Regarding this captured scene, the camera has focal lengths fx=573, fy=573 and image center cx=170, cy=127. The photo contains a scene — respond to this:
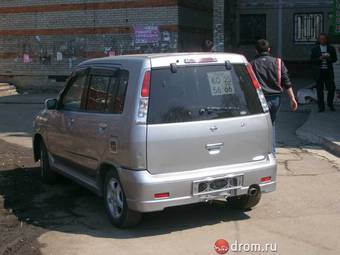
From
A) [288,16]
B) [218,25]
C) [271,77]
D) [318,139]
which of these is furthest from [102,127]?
[288,16]

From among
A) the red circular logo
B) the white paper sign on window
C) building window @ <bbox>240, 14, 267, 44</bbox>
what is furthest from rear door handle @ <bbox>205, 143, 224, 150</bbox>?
building window @ <bbox>240, 14, 267, 44</bbox>

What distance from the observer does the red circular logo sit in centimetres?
506

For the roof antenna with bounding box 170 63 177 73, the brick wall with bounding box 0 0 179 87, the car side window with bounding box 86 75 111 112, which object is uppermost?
the brick wall with bounding box 0 0 179 87

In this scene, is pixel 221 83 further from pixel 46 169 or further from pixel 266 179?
pixel 46 169

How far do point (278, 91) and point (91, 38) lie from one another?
15879mm

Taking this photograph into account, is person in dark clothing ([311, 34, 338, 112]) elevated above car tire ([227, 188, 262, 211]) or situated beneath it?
elevated above

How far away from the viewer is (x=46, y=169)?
7.99 metres

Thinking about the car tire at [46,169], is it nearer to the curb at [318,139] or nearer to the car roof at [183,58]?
the car roof at [183,58]

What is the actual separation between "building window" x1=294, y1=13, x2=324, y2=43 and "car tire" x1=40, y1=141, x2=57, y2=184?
22657 mm

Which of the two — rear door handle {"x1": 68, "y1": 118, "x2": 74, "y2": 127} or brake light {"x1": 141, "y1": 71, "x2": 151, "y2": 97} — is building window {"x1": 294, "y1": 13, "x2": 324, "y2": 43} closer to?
rear door handle {"x1": 68, "y1": 118, "x2": 74, "y2": 127}

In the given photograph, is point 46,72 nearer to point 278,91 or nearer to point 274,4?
point 274,4

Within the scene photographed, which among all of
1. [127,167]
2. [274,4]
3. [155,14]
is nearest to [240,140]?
[127,167]

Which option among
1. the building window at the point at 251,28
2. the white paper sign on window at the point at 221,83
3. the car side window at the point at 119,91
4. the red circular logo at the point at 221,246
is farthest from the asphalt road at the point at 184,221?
the building window at the point at 251,28

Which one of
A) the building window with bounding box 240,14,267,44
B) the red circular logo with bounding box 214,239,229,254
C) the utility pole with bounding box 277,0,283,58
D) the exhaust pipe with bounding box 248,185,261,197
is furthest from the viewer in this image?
the building window with bounding box 240,14,267,44
